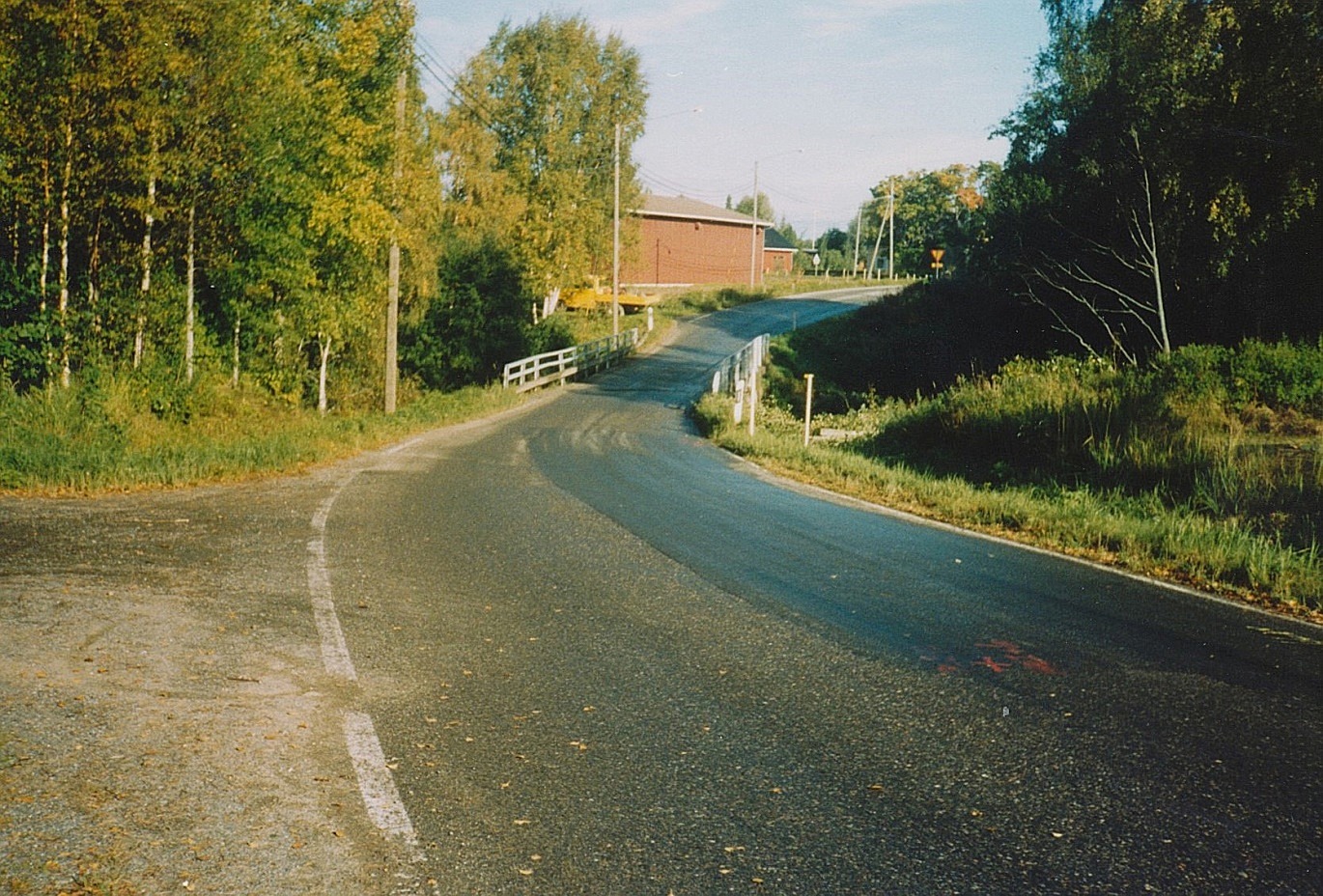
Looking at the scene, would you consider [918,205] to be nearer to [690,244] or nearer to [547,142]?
[690,244]

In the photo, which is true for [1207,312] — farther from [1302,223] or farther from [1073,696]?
[1073,696]

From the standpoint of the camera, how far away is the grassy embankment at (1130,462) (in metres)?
9.84

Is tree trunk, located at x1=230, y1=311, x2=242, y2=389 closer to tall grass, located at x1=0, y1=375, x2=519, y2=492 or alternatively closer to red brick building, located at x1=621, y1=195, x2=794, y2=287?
tall grass, located at x1=0, y1=375, x2=519, y2=492

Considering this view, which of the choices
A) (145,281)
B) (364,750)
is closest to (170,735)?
(364,750)

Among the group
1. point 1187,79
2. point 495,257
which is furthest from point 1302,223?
point 495,257

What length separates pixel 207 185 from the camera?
2023 cm

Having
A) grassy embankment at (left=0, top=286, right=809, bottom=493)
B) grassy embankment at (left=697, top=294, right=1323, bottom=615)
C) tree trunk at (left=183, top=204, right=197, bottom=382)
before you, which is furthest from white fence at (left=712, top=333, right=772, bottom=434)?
tree trunk at (left=183, top=204, right=197, bottom=382)

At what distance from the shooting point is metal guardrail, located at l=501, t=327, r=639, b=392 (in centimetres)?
3591

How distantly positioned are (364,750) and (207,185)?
1822 centimetres

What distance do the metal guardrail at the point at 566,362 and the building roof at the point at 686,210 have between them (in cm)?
3105

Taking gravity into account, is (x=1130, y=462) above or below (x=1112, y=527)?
above

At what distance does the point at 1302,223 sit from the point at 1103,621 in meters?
17.4

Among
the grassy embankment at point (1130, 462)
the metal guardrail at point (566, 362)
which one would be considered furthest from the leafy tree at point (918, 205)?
the grassy embankment at point (1130, 462)

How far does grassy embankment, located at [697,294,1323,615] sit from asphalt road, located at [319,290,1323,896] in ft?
3.44
